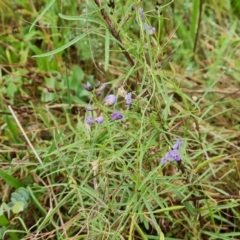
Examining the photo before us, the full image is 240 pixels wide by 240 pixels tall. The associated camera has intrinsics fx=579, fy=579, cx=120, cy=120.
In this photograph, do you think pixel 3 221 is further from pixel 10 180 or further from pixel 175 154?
pixel 175 154

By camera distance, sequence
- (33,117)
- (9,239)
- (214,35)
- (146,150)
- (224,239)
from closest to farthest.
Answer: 1. (146,150)
2. (224,239)
3. (9,239)
4. (33,117)
5. (214,35)

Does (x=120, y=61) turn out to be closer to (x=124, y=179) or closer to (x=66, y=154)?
(x=66, y=154)

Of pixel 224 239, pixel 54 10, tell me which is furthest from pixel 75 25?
pixel 224 239

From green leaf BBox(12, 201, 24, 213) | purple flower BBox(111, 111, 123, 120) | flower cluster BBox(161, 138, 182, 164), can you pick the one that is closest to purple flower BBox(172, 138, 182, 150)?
flower cluster BBox(161, 138, 182, 164)

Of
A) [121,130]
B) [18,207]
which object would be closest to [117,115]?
[121,130]

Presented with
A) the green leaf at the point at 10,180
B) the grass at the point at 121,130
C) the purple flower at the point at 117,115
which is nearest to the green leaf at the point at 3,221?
the grass at the point at 121,130

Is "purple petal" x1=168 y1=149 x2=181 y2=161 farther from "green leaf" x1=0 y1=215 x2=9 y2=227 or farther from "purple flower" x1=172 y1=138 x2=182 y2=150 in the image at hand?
"green leaf" x1=0 y1=215 x2=9 y2=227
